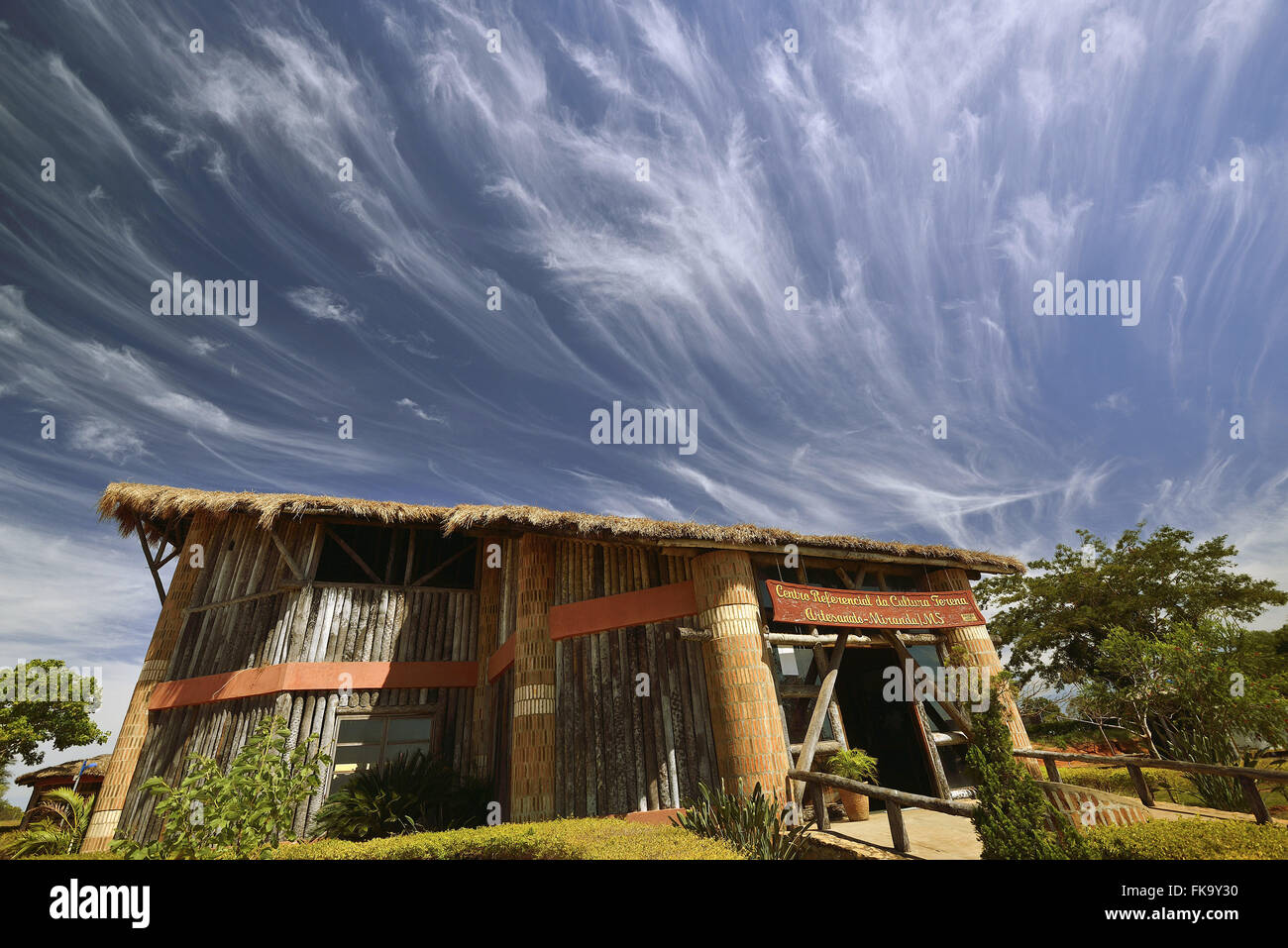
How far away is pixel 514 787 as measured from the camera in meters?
8.59

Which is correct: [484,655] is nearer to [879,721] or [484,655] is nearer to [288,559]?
[288,559]

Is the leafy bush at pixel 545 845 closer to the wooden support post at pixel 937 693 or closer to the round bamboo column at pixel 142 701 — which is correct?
the wooden support post at pixel 937 693

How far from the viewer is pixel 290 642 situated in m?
10.2

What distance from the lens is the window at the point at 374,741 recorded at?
1019cm

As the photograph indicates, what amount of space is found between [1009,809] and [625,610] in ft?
19.0

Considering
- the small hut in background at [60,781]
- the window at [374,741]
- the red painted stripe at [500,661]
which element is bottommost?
the small hut in background at [60,781]

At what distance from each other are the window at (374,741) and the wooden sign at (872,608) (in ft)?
23.1

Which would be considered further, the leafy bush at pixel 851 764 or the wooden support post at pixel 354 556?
the wooden support post at pixel 354 556

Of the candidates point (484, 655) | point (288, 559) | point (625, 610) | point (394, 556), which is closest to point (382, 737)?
point (484, 655)

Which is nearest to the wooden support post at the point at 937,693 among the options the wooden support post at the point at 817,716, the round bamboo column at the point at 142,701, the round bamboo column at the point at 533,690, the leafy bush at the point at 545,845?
the wooden support post at the point at 817,716

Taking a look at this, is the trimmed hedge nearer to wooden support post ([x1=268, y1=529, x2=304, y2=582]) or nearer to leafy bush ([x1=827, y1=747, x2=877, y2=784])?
leafy bush ([x1=827, y1=747, x2=877, y2=784])

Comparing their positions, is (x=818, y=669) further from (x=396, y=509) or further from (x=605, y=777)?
(x=396, y=509)

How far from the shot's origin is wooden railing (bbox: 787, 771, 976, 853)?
5566mm
